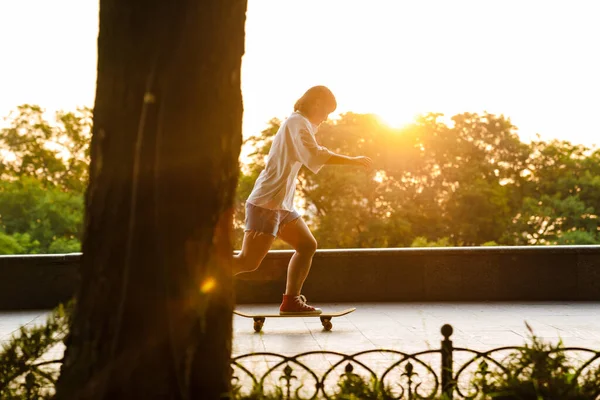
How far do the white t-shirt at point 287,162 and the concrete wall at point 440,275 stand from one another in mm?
3039

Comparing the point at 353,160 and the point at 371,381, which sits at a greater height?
the point at 353,160

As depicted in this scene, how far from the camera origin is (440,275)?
9.31 m

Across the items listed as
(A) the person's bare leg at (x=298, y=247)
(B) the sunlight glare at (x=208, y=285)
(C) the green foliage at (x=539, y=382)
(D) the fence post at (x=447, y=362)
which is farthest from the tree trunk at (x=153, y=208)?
(A) the person's bare leg at (x=298, y=247)

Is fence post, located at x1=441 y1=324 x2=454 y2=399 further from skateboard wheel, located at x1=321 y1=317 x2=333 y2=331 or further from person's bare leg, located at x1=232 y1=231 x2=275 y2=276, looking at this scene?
skateboard wheel, located at x1=321 y1=317 x2=333 y2=331

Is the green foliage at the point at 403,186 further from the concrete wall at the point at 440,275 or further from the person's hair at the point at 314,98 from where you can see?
the person's hair at the point at 314,98

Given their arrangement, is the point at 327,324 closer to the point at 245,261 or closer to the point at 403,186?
the point at 245,261

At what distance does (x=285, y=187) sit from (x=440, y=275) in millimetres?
3826

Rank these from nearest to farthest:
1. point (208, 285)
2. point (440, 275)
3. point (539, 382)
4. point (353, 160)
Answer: point (208, 285), point (539, 382), point (353, 160), point (440, 275)

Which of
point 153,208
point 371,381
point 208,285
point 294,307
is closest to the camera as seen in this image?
point 153,208

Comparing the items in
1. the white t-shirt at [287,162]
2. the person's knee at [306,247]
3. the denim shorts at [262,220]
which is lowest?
the person's knee at [306,247]

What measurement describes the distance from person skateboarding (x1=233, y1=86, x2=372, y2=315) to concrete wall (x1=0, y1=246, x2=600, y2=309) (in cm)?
287

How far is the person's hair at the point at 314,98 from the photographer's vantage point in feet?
20.8

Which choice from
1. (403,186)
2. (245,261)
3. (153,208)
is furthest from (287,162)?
(403,186)

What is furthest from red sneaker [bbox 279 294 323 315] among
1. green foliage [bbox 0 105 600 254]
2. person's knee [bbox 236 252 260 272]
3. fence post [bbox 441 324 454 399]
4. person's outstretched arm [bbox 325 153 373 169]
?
green foliage [bbox 0 105 600 254]
